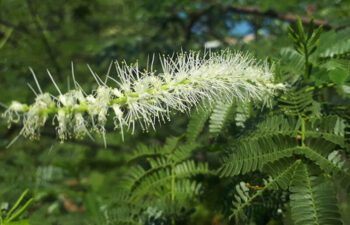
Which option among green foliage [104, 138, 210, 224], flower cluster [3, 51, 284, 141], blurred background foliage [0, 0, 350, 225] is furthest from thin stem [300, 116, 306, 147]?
blurred background foliage [0, 0, 350, 225]

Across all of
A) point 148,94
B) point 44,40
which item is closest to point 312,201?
point 148,94

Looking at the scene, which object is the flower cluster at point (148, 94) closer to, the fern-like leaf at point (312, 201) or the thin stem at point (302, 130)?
the thin stem at point (302, 130)

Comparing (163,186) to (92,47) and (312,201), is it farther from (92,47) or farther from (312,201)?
(92,47)

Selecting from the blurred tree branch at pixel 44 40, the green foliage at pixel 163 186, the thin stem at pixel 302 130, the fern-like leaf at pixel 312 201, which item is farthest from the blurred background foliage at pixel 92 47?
the fern-like leaf at pixel 312 201

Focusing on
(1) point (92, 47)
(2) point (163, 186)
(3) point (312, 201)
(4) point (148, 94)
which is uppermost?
(1) point (92, 47)

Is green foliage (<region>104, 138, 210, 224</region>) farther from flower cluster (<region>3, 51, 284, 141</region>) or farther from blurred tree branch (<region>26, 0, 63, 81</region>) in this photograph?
blurred tree branch (<region>26, 0, 63, 81</region>)

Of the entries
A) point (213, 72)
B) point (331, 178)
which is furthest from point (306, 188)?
point (213, 72)
